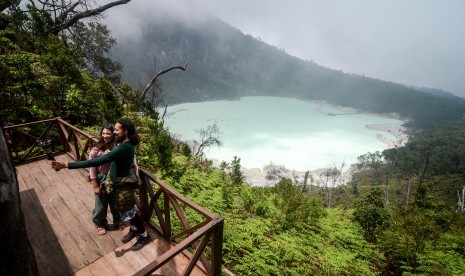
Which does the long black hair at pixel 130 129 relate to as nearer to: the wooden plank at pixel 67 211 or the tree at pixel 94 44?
the wooden plank at pixel 67 211

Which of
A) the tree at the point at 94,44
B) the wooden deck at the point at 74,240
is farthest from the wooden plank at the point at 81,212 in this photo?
the tree at the point at 94,44

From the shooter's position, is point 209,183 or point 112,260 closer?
point 112,260

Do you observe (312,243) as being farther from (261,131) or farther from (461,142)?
(261,131)

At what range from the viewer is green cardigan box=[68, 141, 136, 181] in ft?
12.0

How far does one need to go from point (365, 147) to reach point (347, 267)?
15816cm

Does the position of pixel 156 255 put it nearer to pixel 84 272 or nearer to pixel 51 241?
pixel 84 272

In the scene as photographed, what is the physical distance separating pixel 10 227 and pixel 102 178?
2904 mm

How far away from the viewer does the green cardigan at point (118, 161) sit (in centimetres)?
367

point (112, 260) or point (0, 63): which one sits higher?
point (0, 63)

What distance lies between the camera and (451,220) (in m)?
11.8

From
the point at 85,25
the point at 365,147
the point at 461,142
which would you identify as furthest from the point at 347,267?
the point at 365,147

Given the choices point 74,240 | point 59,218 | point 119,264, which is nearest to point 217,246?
point 119,264

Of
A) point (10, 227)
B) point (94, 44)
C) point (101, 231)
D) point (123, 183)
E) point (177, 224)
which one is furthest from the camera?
point (94, 44)

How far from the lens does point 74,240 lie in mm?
4668
